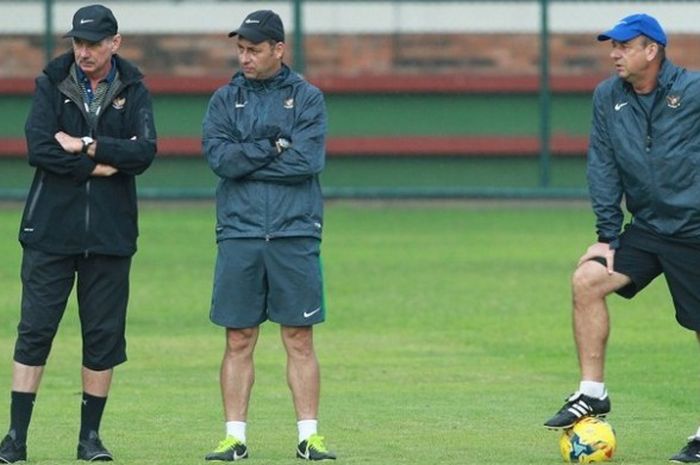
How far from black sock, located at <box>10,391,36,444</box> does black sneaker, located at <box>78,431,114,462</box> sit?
0.27m

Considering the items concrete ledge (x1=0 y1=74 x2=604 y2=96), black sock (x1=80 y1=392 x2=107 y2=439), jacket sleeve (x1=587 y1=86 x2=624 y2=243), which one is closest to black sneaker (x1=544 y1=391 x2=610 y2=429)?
jacket sleeve (x1=587 y1=86 x2=624 y2=243)

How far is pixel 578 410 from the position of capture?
913 cm

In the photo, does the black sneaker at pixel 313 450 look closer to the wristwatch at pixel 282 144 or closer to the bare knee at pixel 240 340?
the bare knee at pixel 240 340

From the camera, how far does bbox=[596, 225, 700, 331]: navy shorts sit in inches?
362

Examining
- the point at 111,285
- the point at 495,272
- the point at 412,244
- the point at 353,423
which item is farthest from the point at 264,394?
the point at 412,244

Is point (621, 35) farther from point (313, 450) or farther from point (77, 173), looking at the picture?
point (77, 173)

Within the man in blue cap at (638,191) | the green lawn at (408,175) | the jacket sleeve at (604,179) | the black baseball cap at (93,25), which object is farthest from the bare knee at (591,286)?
the green lawn at (408,175)

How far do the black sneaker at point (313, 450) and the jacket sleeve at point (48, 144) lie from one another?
159 centimetres

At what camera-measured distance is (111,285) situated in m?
9.20

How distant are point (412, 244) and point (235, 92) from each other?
11854 mm

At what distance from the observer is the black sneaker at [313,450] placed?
9.02 meters

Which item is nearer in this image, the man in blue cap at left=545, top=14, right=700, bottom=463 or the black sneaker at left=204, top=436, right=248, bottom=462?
the black sneaker at left=204, top=436, right=248, bottom=462

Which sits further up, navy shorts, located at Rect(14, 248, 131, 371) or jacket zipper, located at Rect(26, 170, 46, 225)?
jacket zipper, located at Rect(26, 170, 46, 225)

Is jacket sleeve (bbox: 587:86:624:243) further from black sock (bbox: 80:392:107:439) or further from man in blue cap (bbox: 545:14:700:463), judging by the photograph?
black sock (bbox: 80:392:107:439)
